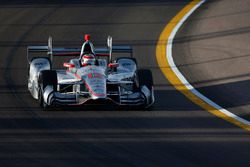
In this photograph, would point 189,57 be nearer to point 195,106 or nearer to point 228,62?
point 228,62

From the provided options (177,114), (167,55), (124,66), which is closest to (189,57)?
(167,55)

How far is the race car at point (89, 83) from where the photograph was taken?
2003cm

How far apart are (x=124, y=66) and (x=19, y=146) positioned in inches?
211

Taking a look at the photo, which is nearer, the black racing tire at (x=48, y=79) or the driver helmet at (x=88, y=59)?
the black racing tire at (x=48, y=79)

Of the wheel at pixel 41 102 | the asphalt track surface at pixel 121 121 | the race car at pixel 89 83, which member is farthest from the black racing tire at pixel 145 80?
the wheel at pixel 41 102

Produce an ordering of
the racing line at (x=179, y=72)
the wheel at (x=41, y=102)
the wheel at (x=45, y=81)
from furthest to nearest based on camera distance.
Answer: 1. the wheel at (x=45, y=81)
2. the wheel at (x=41, y=102)
3. the racing line at (x=179, y=72)

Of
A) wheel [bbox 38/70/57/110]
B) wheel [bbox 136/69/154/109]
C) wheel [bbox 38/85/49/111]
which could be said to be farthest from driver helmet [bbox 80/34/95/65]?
wheel [bbox 38/85/49/111]

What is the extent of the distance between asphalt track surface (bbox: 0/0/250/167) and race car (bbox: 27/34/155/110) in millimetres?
Answer: 285

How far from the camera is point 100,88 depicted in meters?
20.1

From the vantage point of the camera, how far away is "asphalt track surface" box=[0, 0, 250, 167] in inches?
665

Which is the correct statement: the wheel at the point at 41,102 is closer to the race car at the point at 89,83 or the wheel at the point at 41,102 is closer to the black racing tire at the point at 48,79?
the race car at the point at 89,83

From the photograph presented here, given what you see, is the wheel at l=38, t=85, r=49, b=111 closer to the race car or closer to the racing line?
the race car

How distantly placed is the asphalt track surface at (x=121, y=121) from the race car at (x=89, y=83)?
0.29 metres

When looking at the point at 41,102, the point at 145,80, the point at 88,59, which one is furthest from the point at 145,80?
the point at 41,102
